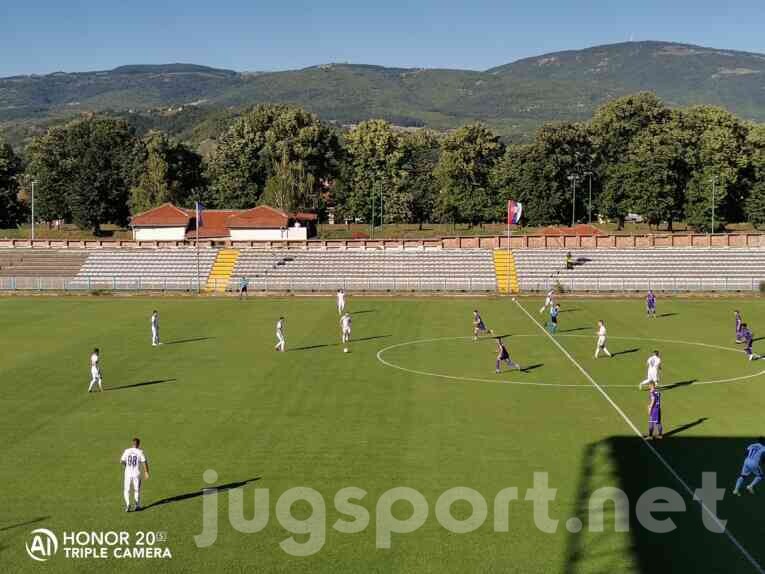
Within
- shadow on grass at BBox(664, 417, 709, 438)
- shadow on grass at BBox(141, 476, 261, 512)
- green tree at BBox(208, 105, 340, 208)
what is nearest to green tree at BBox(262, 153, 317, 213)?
green tree at BBox(208, 105, 340, 208)

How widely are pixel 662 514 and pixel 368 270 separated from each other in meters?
61.0

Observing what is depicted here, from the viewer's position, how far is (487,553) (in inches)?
717

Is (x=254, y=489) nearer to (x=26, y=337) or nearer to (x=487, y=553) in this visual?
(x=487, y=553)

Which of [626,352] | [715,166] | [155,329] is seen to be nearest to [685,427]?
[626,352]

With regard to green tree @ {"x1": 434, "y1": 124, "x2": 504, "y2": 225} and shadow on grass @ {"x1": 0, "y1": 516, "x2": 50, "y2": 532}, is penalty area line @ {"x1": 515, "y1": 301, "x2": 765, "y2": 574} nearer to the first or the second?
shadow on grass @ {"x1": 0, "y1": 516, "x2": 50, "y2": 532}

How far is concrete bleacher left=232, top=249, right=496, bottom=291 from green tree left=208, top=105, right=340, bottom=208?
47614 mm

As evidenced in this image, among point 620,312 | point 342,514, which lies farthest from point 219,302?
point 342,514

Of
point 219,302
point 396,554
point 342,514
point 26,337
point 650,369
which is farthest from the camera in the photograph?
point 219,302

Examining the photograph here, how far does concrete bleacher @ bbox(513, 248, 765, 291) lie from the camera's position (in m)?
72.9

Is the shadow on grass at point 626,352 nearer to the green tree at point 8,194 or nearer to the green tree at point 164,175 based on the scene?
the green tree at point 164,175

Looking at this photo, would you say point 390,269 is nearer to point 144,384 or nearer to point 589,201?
point 144,384

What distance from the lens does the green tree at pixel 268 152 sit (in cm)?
13100

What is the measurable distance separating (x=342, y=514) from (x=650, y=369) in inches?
624

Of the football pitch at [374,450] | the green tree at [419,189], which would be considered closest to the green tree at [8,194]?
the green tree at [419,189]
